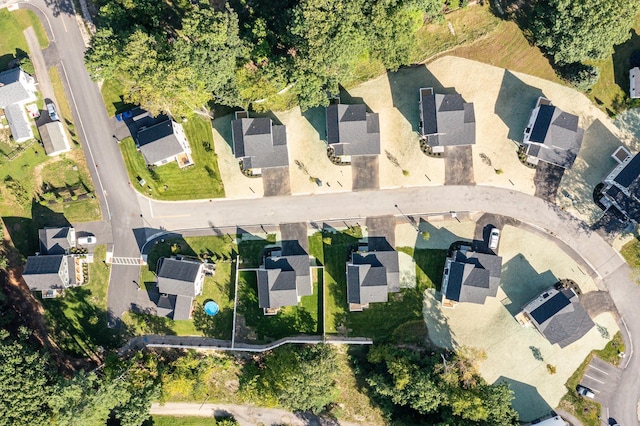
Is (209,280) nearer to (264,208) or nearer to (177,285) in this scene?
(177,285)

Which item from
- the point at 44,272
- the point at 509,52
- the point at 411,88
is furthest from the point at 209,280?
the point at 509,52

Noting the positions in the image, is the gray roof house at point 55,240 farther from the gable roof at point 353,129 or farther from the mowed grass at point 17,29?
the gable roof at point 353,129

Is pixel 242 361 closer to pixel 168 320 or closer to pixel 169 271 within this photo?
pixel 168 320

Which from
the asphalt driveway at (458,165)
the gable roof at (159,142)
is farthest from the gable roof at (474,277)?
the gable roof at (159,142)

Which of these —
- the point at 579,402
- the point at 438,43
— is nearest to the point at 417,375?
the point at 579,402

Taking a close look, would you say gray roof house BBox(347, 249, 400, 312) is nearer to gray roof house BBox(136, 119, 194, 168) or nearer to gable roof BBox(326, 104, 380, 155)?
gable roof BBox(326, 104, 380, 155)

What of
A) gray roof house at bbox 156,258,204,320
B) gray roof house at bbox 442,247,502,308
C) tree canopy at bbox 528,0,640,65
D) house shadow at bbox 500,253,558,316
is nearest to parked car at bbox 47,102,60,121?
gray roof house at bbox 156,258,204,320

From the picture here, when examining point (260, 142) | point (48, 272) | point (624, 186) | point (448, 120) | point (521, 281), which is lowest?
point (521, 281)
